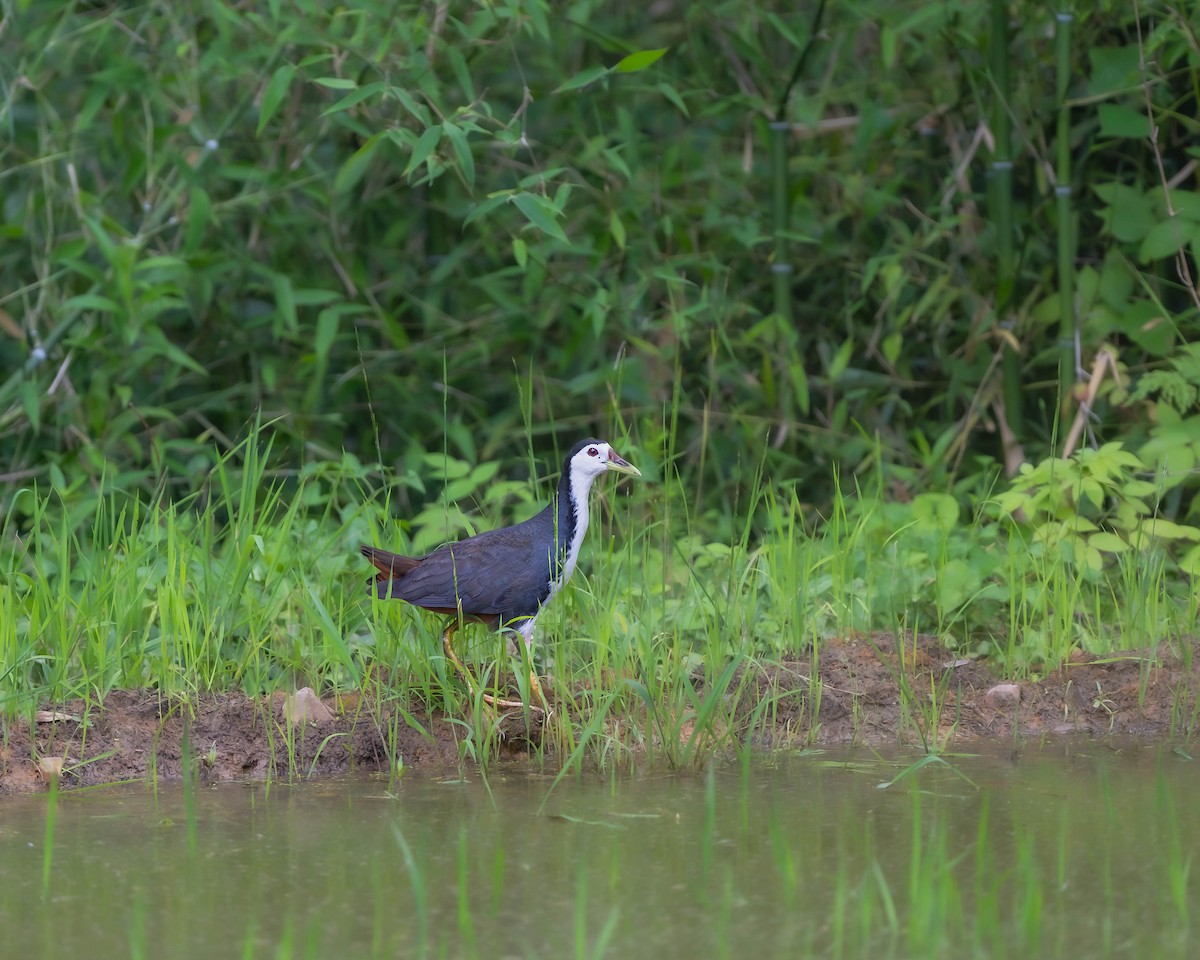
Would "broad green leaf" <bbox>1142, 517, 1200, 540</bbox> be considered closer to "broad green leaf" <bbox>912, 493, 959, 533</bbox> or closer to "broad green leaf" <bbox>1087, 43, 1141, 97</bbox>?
"broad green leaf" <bbox>912, 493, 959, 533</bbox>

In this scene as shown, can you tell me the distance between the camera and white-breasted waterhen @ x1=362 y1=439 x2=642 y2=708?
4.48 meters

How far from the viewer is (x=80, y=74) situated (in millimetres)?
7004

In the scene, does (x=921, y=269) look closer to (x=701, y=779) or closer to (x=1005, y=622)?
(x=1005, y=622)

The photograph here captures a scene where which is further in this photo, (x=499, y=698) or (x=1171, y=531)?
(x=1171, y=531)

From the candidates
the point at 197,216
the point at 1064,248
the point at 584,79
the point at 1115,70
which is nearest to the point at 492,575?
the point at 584,79

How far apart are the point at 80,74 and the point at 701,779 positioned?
4.64 meters

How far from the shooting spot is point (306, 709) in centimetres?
436

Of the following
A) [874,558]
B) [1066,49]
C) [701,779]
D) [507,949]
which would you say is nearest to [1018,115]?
[1066,49]

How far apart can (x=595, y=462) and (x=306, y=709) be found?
1216 millimetres

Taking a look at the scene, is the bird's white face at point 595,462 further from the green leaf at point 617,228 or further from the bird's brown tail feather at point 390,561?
the green leaf at point 617,228

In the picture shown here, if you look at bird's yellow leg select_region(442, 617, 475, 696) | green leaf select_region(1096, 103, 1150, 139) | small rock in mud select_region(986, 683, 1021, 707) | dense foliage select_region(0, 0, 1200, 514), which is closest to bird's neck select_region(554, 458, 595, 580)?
bird's yellow leg select_region(442, 617, 475, 696)

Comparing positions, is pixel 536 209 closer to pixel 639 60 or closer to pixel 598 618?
pixel 639 60

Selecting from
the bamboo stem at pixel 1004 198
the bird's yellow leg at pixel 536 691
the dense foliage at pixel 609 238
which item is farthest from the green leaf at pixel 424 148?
the bamboo stem at pixel 1004 198

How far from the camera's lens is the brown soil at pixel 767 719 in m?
4.20
